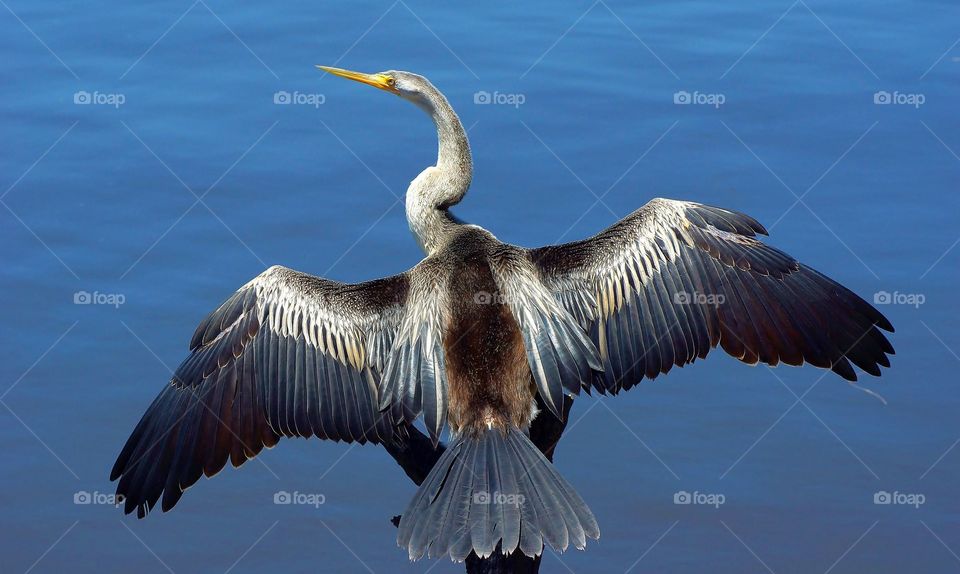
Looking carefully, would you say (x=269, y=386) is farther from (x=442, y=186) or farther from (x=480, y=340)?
(x=442, y=186)

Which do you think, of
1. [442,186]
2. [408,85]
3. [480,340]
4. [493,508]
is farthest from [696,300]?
[408,85]

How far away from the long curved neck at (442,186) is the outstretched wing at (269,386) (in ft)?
2.27

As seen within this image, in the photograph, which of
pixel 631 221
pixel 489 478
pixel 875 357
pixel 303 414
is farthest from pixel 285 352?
pixel 875 357

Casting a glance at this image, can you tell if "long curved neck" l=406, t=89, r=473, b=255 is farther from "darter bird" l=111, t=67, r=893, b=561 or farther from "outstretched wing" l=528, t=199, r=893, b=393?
"outstretched wing" l=528, t=199, r=893, b=393

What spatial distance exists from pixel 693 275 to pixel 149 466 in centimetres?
301

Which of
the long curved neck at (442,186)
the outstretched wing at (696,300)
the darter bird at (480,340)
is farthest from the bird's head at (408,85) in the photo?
the outstretched wing at (696,300)

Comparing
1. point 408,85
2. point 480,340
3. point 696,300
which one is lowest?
point 480,340

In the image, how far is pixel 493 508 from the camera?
6008 millimetres

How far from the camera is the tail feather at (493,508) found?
5910 mm

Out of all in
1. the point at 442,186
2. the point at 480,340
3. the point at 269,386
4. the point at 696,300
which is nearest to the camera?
the point at 480,340

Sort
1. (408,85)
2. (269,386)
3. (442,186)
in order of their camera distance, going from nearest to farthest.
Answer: (269,386) < (442,186) < (408,85)

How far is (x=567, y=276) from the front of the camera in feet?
23.5

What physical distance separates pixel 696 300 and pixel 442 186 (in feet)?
5.19

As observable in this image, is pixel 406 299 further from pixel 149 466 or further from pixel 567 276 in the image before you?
pixel 149 466
